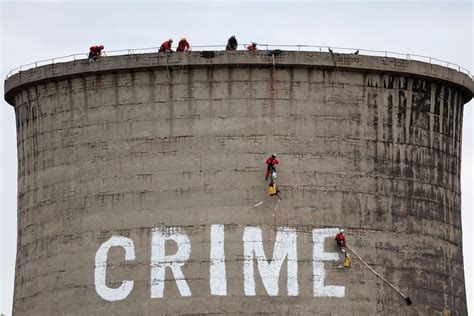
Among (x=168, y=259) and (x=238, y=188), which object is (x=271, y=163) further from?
(x=168, y=259)

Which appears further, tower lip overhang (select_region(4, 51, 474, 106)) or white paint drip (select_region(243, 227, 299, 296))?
tower lip overhang (select_region(4, 51, 474, 106))

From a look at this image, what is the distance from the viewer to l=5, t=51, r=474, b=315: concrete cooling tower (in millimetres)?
51469

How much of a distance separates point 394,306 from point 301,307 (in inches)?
121

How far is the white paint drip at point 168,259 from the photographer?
51.3m

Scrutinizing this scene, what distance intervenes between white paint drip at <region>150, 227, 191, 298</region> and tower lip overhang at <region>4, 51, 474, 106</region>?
16.8 ft

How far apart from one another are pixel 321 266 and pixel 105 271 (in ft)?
21.1

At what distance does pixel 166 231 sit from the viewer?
5178 centimetres

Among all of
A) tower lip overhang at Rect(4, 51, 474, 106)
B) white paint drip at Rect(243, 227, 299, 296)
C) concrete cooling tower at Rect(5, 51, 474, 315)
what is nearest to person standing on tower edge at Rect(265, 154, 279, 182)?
concrete cooling tower at Rect(5, 51, 474, 315)

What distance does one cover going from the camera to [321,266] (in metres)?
51.7

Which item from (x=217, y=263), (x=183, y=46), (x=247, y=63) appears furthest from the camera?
(x=183, y=46)

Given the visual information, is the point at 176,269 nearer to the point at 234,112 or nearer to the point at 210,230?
the point at 210,230

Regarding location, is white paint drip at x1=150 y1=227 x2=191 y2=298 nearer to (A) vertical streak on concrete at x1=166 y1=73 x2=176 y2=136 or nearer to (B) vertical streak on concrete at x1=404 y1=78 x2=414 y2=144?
(A) vertical streak on concrete at x1=166 y1=73 x2=176 y2=136

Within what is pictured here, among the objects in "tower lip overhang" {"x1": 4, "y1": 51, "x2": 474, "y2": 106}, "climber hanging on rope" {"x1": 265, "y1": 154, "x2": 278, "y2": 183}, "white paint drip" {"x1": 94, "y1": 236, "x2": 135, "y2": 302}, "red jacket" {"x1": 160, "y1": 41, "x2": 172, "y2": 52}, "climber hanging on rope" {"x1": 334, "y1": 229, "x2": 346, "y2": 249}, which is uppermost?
"red jacket" {"x1": 160, "y1": 41, "x2": 172, "y2": 52}

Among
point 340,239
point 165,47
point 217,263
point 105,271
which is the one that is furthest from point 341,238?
point 165,47
